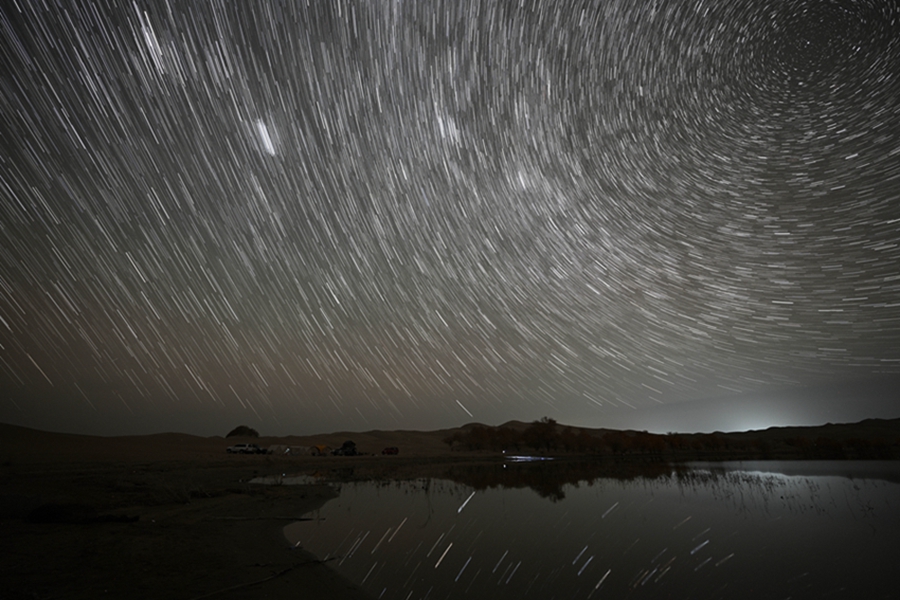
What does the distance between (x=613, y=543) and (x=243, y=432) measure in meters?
91.4

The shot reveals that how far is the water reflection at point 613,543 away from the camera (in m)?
7.12

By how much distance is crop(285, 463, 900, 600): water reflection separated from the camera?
7121 millimetres

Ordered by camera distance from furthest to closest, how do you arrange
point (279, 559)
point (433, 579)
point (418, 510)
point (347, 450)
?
1. point (347, 450)
2. point (418, 510)
3. point (279, 559)
4. point (433, 579)

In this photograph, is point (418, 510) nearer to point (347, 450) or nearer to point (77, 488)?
point (77, 488)

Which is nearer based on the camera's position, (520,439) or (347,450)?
(347,450)

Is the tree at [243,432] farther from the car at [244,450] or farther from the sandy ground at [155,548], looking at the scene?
the sandy ground at [155,548]

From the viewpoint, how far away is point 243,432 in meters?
87.5

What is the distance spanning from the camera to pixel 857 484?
21219 mm

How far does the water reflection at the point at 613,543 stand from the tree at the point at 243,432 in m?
79.7

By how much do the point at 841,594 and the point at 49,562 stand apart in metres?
12.2

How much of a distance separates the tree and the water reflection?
7970cm

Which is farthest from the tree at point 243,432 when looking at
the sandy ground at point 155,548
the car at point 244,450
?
the sandy ground at point 155,548

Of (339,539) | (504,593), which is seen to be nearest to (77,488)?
(339,539)

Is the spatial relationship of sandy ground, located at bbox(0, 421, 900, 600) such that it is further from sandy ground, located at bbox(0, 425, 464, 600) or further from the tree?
the tree
